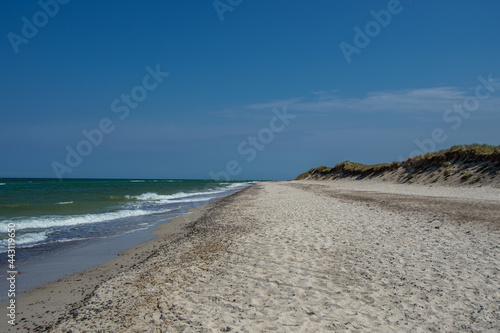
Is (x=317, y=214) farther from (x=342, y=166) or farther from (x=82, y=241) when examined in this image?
(x=342, y=166)

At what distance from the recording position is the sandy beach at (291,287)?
15.3 feet

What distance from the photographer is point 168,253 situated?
9023 millimetres

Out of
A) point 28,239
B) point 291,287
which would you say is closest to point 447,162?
point 291,287

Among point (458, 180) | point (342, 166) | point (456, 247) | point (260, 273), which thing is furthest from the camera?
point (342, 166)

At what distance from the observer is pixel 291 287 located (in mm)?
5855

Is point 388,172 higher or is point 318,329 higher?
point 388,172

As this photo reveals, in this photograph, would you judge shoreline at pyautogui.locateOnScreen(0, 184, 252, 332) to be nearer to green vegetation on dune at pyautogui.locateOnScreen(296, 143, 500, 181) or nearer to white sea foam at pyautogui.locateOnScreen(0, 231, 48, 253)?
white sea foam at pyautogui.locateOnScreen(0, 231, 48, 253)

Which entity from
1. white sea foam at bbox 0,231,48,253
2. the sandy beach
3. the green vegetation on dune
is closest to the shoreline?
the sandy beach

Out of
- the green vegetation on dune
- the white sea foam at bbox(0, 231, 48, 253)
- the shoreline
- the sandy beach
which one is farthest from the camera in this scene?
the green vegetation on dune

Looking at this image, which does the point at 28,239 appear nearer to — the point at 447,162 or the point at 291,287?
the point at 291,287

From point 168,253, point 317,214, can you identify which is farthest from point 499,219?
point 168,253

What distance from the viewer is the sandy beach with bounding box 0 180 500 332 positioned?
4.65 metres

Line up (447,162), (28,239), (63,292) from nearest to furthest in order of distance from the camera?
(63,292) < (28,239) < (447,162)

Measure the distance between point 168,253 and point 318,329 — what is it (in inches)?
226
